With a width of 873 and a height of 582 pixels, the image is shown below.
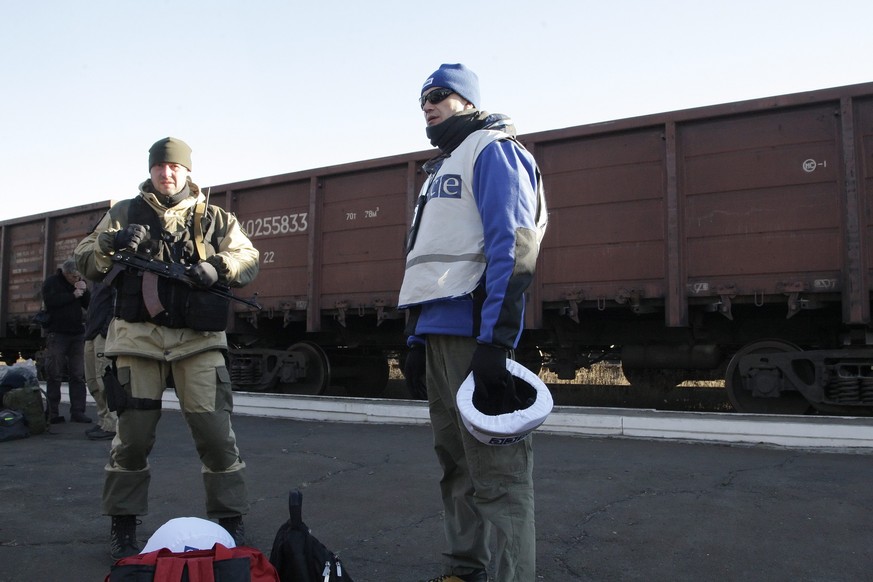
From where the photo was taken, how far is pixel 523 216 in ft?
6.85

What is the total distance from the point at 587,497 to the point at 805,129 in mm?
4580

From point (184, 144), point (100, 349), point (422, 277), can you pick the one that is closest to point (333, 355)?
point (100, 349)

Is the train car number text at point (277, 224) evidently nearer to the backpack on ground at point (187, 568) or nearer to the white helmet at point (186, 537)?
the white helmet at point (186, 537)

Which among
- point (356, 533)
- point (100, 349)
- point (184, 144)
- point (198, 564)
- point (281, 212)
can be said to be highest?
point (281, 212)

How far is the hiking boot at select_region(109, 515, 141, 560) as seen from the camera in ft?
8.89

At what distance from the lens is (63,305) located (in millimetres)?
6500

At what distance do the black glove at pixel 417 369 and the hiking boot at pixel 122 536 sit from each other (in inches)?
52.4

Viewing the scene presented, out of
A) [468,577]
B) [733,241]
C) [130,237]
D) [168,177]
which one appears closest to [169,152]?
[168,177]

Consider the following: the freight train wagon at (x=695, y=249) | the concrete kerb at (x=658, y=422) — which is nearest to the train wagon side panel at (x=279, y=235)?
the freight train wagon at (x=695, y=249)

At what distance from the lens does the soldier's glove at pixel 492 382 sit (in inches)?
76.7

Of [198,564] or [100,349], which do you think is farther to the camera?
[100,349]

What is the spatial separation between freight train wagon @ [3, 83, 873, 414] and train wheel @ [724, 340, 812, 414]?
0.01m

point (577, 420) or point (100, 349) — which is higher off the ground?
point (100, 349)

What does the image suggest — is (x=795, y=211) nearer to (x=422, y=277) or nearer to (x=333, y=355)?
(x=422, y=277)
